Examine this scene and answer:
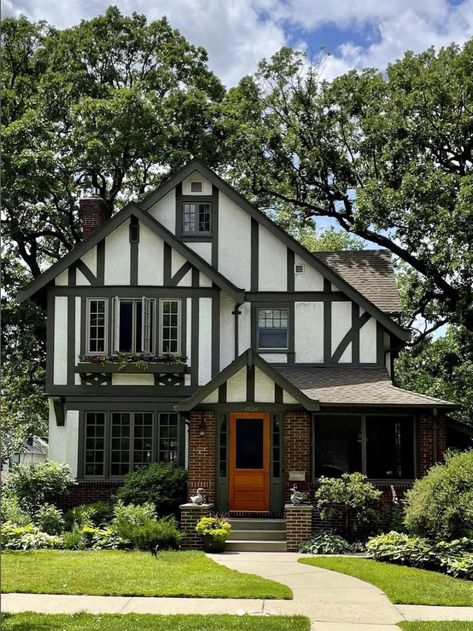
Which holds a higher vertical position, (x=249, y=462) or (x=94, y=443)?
(x=94, y=443)

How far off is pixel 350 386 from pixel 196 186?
23.6 ft

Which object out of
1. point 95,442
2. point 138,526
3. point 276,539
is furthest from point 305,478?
point 95,442

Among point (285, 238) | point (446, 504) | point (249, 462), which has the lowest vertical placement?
point (446, 504)

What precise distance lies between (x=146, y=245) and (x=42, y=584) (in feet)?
37.1

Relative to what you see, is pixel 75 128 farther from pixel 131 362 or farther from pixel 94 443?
pixel 94 443

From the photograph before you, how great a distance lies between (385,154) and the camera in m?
28.1

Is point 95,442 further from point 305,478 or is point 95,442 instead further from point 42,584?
point 42,584

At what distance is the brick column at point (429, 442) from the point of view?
19250 mm

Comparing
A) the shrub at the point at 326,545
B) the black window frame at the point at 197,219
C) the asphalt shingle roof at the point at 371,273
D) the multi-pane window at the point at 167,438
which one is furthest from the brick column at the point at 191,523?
the asphalt shingle roof at the point at 371,273

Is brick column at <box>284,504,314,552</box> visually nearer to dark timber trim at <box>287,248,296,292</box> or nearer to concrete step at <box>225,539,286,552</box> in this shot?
concrete step at <box>225,539,286,552</box>

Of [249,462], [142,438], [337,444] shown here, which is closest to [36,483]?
[142,438]

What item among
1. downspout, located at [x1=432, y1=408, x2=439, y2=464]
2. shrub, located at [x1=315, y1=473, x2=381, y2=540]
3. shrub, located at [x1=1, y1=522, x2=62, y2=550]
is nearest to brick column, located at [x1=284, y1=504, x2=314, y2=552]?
shrub, located at [x1=315, y1=473, x2=381, y2=540]

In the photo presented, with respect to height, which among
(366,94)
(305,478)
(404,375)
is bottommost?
(305,478)

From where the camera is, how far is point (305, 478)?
18656mm
